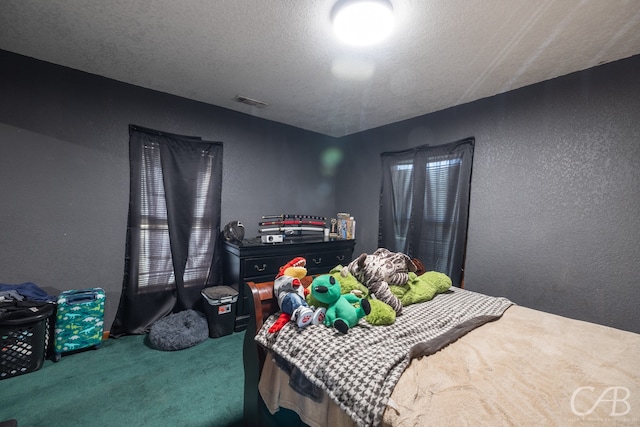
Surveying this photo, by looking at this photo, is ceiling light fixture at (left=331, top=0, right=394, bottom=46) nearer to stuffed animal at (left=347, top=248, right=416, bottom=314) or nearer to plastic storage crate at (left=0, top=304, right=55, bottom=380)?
stuffed animal at (left=347, top=248, right=416, bottom=314)

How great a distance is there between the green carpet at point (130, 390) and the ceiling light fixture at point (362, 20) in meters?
2.53

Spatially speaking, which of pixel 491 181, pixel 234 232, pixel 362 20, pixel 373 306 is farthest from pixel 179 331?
pixel 491 181

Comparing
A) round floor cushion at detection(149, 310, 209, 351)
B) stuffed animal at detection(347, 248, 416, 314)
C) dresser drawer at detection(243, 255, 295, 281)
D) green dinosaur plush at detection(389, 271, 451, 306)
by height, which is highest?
stuffed animal at detection(347, 248, 416, 314)

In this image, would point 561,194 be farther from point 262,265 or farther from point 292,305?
point 262,265

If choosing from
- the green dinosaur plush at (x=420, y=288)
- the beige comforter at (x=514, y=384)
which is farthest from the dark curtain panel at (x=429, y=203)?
the beige comforter at (x=514, y=384)

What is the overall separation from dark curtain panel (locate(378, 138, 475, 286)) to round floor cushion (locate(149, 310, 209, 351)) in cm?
243

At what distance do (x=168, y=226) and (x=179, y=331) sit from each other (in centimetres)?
108

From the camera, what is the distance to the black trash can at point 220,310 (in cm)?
259

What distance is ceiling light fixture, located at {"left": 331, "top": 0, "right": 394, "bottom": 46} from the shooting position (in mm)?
1389

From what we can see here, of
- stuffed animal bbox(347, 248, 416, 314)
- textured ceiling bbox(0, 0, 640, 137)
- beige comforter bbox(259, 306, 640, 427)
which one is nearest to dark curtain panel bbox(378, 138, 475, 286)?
textured ceiling bbox(0, 0, 640, 137)

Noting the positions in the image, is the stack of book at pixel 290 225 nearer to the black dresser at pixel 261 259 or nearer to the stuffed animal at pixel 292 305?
the black dresser at pixel 261 259

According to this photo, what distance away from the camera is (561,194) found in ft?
7.01

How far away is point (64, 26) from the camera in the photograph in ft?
5.62

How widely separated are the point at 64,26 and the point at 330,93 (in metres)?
2.03
